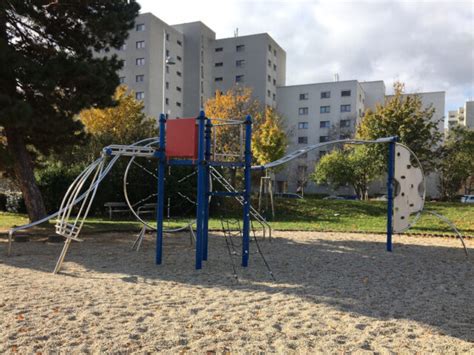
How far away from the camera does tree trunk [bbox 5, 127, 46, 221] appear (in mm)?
12383

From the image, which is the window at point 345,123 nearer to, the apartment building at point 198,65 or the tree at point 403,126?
the apartment building at point 198,65

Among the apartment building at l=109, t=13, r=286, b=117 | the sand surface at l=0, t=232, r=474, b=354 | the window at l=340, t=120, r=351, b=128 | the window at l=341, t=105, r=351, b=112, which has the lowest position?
the sand surface at l=0, t=232, r=474, b=354

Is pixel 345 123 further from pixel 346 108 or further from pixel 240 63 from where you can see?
pixel 240 63

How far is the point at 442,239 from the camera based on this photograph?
1255cm

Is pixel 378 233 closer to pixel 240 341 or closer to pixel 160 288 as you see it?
pixel 160 288

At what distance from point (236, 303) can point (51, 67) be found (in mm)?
7911

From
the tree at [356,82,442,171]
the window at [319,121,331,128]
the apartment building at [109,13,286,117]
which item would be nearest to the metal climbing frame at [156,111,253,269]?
the tree at [356,82,442,171]

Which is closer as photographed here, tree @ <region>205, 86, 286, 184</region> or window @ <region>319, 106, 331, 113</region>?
tree @ <region>205, 86, 286, 184</region>

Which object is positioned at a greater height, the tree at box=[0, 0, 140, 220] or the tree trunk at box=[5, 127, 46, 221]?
the tree at box=[0, 0, 140, 220]

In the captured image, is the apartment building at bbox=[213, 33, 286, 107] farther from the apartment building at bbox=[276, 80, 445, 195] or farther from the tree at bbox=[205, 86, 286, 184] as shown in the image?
the tree at bbox=[205, 86, 286, 184]

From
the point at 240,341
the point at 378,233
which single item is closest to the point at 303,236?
the point at 378,233

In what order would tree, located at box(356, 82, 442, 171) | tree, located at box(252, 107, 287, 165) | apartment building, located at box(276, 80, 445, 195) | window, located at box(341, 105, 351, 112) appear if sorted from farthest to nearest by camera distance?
window, located at box(341, 105, 351, 112)
apartment building, located at box(276, 80, 445, 195)
tree, located at box(252, 107, 287, 165)
tree, located at box(356, 82, 442, 171)

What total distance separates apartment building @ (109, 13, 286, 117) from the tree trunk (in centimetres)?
3364

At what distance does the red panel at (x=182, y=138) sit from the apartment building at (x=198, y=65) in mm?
38751
